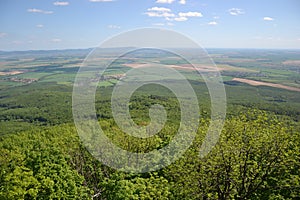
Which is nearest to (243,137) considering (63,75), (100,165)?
(100,165)

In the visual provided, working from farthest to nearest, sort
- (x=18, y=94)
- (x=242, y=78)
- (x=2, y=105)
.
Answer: (x=242, y=78)
(x=18, y=94)
(x=2, y=105)

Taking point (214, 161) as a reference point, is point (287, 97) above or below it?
below

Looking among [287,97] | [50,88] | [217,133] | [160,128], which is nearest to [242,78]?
[287,97]

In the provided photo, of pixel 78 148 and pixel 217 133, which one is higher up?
pixel 217 133

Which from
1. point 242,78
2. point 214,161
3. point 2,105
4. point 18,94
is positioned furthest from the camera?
point 242,78

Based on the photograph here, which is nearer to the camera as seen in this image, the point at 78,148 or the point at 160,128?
the point at 78,148

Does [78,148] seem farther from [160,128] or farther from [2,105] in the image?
[2,105]

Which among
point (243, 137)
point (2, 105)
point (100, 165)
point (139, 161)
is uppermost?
point (243, 137)

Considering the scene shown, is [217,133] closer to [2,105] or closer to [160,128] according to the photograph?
[160,128]

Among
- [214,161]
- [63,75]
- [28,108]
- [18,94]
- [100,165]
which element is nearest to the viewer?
[214,161]
